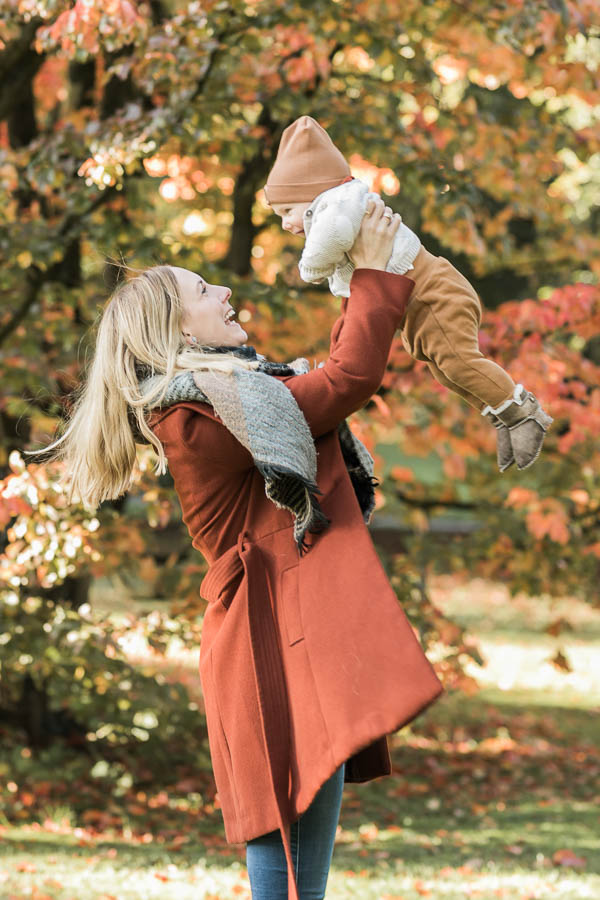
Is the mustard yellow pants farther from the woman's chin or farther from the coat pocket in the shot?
the coat pocket

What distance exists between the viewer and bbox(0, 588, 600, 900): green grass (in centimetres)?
472

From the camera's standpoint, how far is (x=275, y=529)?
226cm

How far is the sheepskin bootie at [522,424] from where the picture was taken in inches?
90.1

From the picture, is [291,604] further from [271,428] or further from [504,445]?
[504,445]

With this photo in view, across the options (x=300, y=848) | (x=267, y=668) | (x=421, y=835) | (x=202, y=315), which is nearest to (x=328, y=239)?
(x=202, y=315)

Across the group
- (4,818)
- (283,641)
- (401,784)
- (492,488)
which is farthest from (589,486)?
→ (283,641)

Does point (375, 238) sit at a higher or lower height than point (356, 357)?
higher

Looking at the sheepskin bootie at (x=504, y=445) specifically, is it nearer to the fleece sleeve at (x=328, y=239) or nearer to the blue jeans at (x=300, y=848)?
the fleece sleeve at (x=328, y=239)

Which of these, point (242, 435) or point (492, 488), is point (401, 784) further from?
point (242, 435)

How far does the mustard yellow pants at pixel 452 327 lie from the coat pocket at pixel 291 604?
54 centimetres

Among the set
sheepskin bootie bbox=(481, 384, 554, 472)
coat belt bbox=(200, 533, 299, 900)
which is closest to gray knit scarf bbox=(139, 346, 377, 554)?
coat belt bbox=(200, 533, 299, 900)

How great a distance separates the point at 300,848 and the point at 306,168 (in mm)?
1451

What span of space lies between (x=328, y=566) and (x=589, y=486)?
4.60 m

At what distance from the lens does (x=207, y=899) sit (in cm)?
445
